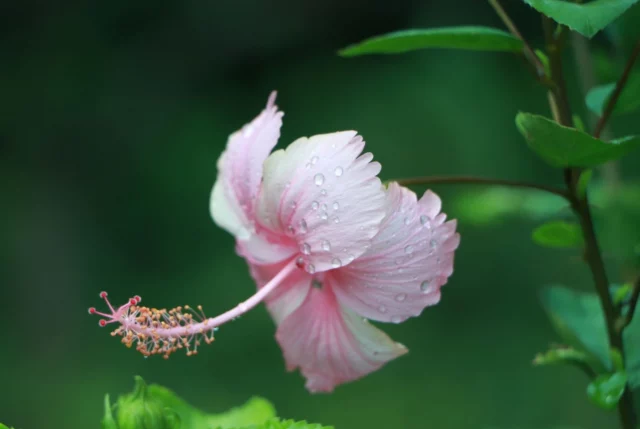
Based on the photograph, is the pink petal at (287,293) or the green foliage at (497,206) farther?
the green foliage at (497,206)

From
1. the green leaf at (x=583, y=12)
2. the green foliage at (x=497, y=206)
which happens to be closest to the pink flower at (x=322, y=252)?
the green leaf at (x=583, y=12)

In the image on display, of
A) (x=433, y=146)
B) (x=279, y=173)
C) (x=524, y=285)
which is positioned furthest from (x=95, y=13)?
(x=279, y=173)

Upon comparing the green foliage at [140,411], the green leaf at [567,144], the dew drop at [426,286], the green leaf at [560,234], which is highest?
the green leaf at [567,144]

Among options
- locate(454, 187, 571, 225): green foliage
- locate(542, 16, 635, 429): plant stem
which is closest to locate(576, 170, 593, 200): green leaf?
locate(542, 16, 635, 429): plant stem

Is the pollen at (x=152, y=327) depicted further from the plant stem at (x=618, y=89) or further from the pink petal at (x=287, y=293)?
the plant stem at (x=618, y=89)

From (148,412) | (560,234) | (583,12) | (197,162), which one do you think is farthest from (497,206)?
(197,162)

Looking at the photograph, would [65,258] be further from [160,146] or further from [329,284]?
[329,284]

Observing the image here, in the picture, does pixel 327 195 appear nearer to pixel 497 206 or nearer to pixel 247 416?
pixel 247 416
